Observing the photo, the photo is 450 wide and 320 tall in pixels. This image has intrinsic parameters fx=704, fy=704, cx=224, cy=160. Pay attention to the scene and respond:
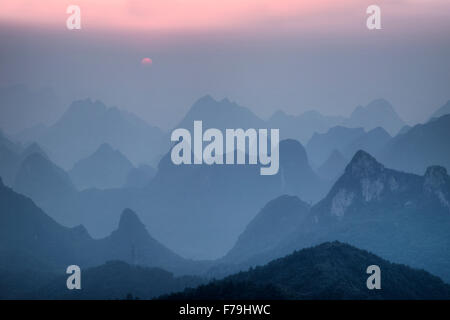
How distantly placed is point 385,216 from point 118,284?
38.7m

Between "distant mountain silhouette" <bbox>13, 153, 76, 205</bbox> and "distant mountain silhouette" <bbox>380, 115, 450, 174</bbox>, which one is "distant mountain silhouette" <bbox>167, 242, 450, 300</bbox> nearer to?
"distant mountain silhouette" <bbox>380, 115, 450, 174</bbox>

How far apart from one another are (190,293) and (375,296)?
41.2 feet

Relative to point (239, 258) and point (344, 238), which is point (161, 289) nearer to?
point (344, 238)

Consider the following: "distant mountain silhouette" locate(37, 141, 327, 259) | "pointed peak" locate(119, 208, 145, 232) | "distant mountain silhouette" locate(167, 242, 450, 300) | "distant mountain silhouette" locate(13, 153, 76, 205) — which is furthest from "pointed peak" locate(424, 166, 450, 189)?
"distant mountain silhouette" locate(13, 153, 76, 205)

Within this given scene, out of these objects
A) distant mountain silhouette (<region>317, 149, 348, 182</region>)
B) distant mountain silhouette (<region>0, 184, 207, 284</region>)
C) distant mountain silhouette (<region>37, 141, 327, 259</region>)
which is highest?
distant mountain silhouette (<region>317, 149, 348, 182</region>)

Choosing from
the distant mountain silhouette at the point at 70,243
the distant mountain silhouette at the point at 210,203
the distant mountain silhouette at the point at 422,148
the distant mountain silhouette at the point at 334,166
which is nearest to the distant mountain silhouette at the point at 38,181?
the distant mountain silhouette at the point at 210,203

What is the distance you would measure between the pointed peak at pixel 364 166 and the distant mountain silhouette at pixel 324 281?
38.6 m

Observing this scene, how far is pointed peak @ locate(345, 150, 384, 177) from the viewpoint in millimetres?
95062

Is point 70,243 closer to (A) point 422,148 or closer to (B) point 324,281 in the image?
(B) point 324,281

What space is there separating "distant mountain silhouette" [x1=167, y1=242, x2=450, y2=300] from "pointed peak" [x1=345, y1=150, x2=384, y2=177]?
3864cm

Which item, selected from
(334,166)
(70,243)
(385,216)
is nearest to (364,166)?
(385,216)

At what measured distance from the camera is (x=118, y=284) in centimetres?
7219

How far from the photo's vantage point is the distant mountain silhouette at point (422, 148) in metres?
148
